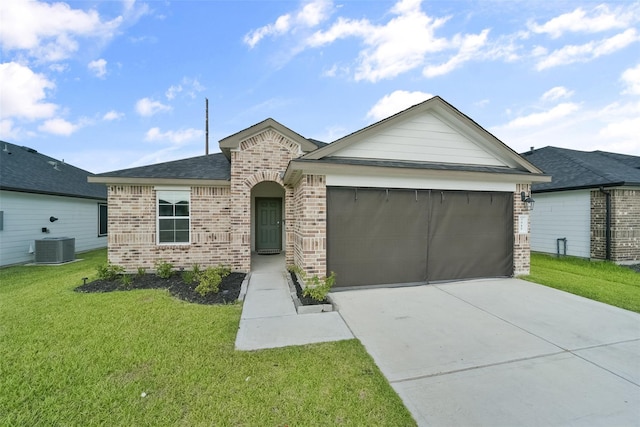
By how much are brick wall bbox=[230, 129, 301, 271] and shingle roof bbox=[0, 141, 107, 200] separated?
8.35m

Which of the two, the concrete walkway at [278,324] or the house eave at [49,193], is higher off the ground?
the house eave at [49,193]

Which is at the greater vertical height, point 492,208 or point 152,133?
point 152,133

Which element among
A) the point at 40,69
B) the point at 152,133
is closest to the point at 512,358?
the point at 40,69

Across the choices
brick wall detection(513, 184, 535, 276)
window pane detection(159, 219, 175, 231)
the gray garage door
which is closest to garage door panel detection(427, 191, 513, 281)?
the gray garage door

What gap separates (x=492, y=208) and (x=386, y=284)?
360 centimetres

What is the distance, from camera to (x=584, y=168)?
35.0 feet

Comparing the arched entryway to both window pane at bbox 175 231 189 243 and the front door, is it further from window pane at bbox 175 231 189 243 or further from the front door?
window pane at bbox 175 231 189 243

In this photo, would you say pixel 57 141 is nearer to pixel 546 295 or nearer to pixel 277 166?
pixel 277 166

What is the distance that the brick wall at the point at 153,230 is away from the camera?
766cm

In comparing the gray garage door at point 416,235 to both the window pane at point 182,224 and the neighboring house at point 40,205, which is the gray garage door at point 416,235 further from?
the neighboring house at point 40,205

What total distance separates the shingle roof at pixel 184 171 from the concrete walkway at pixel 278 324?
4043 millimetres

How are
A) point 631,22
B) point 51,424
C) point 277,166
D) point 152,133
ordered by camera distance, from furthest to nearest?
point 152,133 < point 277,166 < point 631,22 < point 51,424

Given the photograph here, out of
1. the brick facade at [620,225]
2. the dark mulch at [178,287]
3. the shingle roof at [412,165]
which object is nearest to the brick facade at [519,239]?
the shingle roof at [412,165]

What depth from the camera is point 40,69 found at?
952 cm
